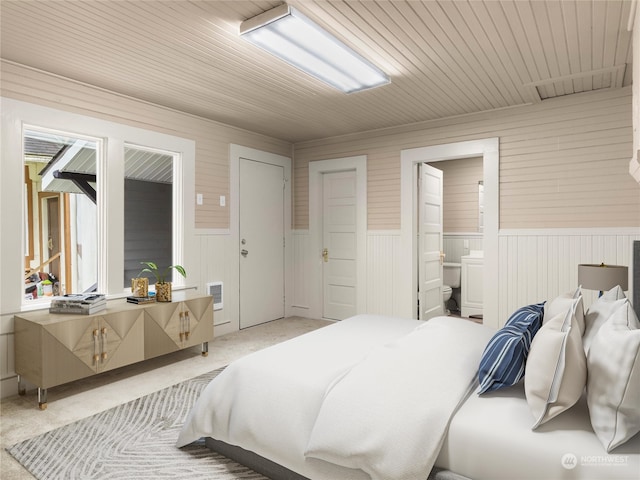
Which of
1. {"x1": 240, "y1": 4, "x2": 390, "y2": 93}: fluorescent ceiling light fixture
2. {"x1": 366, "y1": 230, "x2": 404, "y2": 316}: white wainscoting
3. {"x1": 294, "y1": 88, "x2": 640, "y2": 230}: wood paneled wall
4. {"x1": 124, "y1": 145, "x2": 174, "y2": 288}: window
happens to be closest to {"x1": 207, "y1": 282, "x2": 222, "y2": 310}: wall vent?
{"x1": 124, "y1": 145, "x2": 174, "y2": 288}: window

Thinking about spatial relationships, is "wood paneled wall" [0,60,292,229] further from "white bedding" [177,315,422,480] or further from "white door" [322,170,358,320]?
"white bedding" [177,315,422,480]

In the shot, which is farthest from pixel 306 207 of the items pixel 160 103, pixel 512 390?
pixel 512 390

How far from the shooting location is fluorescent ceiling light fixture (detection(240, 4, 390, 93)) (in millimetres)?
2461

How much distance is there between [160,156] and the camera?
4348 mm

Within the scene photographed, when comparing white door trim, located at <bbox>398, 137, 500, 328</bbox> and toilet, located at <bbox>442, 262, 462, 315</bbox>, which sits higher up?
white door trim, located at <bbox>398, 137, 500, 328</bbox>

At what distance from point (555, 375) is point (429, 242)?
4010mm

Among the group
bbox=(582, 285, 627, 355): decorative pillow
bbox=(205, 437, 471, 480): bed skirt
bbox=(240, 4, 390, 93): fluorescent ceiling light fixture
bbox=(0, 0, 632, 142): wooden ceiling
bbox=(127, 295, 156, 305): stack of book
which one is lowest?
bbox=(205, 437, 471, 480): bed skirt

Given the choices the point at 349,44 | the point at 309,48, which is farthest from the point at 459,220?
the point at 309,48

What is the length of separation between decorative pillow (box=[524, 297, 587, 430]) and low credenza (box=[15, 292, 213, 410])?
3.03 metres

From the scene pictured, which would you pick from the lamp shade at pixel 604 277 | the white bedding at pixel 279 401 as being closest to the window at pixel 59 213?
the white bedding at pixel 279 401

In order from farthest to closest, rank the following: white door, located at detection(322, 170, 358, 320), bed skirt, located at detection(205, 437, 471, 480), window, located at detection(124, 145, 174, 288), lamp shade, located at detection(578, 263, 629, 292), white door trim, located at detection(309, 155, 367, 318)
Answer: white door, located at detection(322, 170, 358, 320) → white door trim, located at detection(309, 155, 367, 318) → window, located at detection(124, 145, 174, 288) → lamp shade, located at detection(578, 263, 629, 292) → bed skirt, located at detection(205, 437, 471, 480)

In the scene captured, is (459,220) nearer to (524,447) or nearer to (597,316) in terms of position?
(597,316)

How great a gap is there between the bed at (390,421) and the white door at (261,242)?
299 cm

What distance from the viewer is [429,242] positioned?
17.7ft
